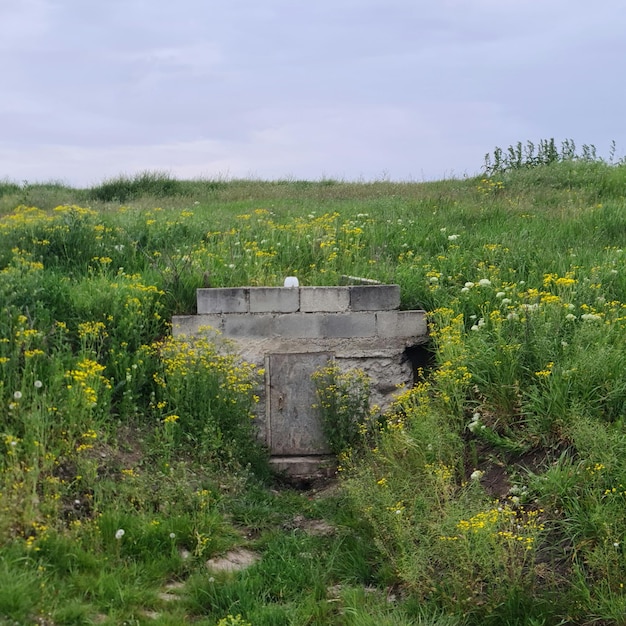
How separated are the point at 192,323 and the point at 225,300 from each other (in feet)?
1.31

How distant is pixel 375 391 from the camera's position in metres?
6.82

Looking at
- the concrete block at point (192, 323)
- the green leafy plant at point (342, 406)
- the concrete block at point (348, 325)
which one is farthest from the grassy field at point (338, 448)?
the concrete block at point (348, 325)

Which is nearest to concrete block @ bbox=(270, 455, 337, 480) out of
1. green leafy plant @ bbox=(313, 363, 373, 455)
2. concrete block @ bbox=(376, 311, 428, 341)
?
green leafy plant @ bbox=(313, 363, 373, 455)

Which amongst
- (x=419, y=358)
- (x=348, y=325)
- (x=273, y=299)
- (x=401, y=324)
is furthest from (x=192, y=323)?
(x=419, y=358)

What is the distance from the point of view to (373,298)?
6.80 metres

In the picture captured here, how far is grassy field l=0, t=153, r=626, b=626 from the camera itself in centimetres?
389

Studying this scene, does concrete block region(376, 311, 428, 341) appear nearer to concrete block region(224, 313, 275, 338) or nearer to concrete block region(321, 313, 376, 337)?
concrete block region(321, 313, 376, 337)

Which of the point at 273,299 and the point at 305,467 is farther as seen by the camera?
the point at 273,299

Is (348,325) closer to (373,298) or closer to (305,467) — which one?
(373,298)

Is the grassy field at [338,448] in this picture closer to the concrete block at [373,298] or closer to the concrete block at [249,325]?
the concrete block at [249,325]

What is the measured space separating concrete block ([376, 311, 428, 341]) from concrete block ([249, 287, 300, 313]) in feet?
2.82

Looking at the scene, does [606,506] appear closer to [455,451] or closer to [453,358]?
[455,451]

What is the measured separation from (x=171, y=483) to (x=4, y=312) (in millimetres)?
2171

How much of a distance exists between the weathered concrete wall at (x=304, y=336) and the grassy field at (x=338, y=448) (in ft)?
0.88
